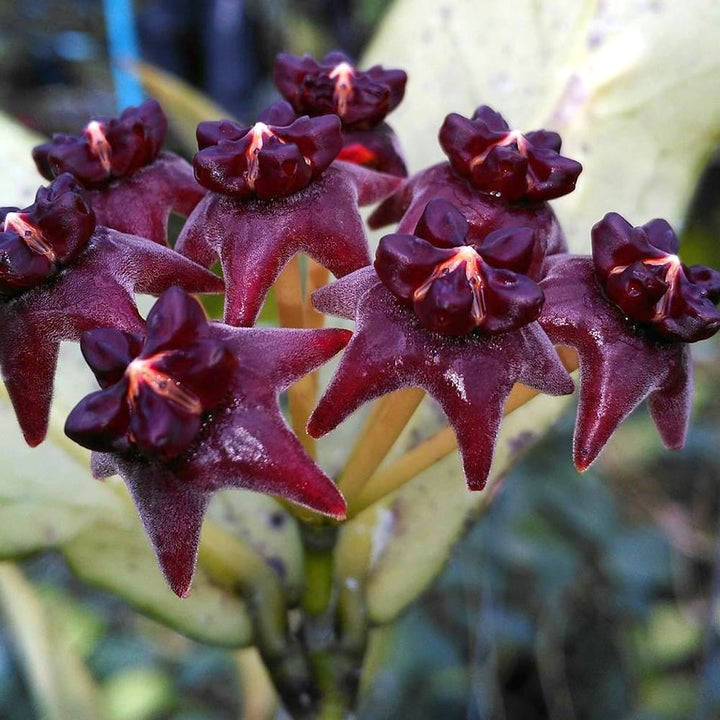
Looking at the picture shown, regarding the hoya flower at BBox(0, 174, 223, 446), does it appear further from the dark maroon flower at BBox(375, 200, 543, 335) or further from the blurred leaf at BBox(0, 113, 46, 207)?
the blurred leaf at BBox(0, 113, 46, 207)

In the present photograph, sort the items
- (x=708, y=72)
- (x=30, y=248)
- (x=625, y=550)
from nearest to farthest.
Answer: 1. (x=30, y=248)
2. (x=708, y=72)
3. (x=625, y=550)

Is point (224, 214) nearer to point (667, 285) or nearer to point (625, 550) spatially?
point (667, 285)

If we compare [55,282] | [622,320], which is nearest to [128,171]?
Answer: [55,282]

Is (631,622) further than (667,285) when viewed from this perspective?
Yes

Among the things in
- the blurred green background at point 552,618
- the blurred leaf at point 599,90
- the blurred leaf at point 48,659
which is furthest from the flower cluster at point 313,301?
the blurred green background at point 552,618

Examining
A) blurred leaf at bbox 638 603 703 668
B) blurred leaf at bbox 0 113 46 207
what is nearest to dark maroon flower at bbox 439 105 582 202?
blurred leaf at bbox 0 113 46 207

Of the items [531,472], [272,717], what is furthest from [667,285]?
[531,472]

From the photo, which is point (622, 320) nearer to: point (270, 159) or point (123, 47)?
point (270, 159)
